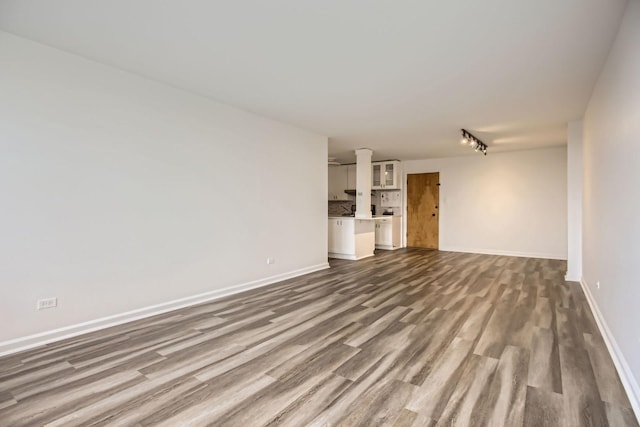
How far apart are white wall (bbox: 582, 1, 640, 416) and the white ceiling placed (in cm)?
29

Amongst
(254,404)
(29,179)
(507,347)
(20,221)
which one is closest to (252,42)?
(29,179)

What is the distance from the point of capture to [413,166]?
9039 millimetres

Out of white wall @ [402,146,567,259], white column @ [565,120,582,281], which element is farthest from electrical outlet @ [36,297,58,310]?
white wall @ [402,146,567,259]

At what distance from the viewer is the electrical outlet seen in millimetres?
2762

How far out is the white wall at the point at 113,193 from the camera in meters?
2.65

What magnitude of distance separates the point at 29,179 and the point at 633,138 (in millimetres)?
4444

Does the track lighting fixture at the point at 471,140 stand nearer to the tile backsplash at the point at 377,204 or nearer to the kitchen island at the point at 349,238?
the kitchen island at the point at 349,238

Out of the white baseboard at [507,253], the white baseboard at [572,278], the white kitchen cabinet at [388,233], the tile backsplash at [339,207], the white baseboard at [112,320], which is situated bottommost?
the white baseboard at [112,320]

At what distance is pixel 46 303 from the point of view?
280cm

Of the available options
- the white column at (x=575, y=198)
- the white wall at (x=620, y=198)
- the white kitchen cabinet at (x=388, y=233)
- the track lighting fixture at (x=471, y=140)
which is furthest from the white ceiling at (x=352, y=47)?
the white kitchen cabinet at (x=388, y=233)

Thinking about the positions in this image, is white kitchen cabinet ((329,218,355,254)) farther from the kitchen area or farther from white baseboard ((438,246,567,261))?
white baseboard ((438,246,567,261))

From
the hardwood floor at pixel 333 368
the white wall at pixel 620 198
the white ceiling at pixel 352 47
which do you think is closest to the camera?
the hardwood floor at pixel 333 368

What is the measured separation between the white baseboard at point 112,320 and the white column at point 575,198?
15.5 feet

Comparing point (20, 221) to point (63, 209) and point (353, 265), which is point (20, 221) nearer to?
point (63, 209)
